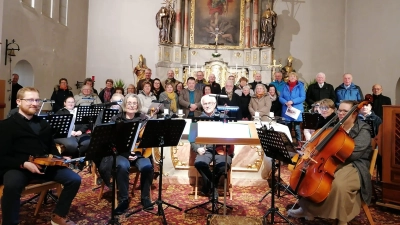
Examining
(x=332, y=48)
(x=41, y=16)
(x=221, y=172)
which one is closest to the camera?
(x=221, y=172)

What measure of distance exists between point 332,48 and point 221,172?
397 inches

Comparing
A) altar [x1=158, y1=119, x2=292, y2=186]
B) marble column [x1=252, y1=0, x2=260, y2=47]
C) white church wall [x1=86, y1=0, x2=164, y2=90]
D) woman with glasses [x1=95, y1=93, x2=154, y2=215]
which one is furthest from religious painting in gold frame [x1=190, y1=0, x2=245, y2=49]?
woman with glasses [x1=95, y1=93, x2=154, y2=215]

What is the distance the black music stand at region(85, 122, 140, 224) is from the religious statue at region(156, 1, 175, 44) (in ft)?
29.2

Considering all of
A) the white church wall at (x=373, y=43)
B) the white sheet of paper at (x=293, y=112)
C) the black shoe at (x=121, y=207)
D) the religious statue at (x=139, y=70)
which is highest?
the white church wall at (x=373, y=43)

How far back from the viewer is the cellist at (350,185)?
10.8 feet

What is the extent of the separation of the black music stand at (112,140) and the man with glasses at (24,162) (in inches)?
19.4

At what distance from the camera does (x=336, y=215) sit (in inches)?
129

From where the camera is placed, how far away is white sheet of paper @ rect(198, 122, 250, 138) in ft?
10.4

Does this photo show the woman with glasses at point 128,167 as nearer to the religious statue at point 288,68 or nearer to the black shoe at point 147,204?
the black shoe at point 147,204

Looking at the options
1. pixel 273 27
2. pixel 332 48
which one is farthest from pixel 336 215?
pixel 332 48

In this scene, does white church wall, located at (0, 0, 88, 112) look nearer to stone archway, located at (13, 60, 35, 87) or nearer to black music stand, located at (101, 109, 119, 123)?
stone archway, located at (13, 60, 35, 87)

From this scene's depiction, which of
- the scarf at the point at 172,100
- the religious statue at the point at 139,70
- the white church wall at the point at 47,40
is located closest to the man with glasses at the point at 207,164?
the scarf at the point at 172,100

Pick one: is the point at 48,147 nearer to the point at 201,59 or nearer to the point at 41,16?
the point at 41,16

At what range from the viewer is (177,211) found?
4.02 m
